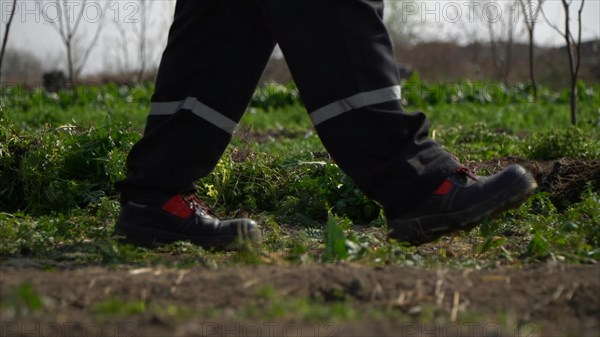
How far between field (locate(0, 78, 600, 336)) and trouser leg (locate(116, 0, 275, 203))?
0.28 m

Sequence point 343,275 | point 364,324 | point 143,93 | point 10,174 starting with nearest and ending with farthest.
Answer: point 364,324
point 343,275
point 10,174
point 143,93

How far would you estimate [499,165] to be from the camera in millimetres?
4863

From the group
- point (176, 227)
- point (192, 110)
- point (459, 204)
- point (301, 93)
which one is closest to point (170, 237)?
point (176, 227)

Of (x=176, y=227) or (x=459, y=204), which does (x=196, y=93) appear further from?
(x=459, y=204)

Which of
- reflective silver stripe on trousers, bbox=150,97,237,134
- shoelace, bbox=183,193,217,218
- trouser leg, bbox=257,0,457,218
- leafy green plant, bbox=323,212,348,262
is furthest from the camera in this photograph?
shoelace, bbox=183,193,217,218

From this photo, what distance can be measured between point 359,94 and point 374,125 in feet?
0.37

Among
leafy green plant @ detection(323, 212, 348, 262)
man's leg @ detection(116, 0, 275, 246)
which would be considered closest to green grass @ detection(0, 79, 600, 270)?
leafy green plant @ detection(323, 212, 348, 262)

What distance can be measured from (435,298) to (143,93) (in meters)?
11.9

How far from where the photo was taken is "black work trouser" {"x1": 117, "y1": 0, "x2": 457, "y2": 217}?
8.65 feet

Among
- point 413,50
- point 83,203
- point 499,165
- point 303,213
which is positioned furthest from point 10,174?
point 413,50

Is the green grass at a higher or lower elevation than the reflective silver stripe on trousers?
lower

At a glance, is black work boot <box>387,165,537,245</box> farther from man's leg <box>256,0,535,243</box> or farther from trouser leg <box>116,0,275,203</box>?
trouser leg <box>116,0,275,203</box>

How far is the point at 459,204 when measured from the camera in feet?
8.96

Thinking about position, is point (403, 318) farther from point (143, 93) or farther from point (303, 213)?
point (143, 93)
